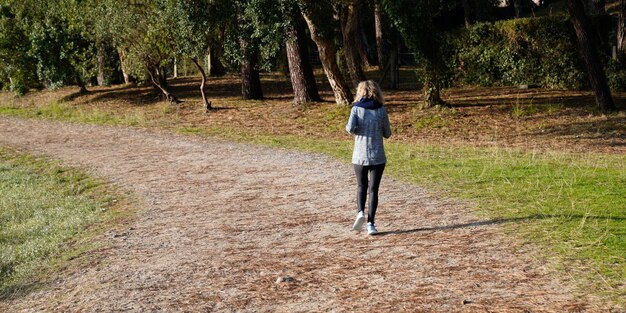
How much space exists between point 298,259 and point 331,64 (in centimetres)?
1407

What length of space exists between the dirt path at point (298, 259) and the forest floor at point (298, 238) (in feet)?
0.07

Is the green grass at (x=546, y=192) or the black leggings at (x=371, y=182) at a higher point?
the black leggings at (x=371, y=182)

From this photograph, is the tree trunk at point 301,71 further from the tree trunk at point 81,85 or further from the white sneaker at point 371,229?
the white sneaker at point 371,229

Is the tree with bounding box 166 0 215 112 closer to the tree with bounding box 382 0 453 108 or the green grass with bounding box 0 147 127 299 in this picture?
the tree with bounding box 382 0 453 108

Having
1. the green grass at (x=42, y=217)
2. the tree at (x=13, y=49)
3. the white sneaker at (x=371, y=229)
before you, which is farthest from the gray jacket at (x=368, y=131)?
the tree at (x=13, y=49)

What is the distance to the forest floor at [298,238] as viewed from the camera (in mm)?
6820

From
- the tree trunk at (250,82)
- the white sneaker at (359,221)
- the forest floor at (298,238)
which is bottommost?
the forest floor at (298,238)

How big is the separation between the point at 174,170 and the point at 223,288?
8.02 m

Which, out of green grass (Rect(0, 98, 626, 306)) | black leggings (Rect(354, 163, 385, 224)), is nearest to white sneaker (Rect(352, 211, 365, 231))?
black leggings (Rect(354, 163, 385, 224))

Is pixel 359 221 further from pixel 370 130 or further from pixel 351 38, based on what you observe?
pixel 351 38

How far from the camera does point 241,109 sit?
23688mm

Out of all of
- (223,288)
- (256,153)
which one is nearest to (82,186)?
(256,153)

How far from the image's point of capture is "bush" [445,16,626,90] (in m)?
23.6

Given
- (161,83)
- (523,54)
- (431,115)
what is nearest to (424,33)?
(431,115)
